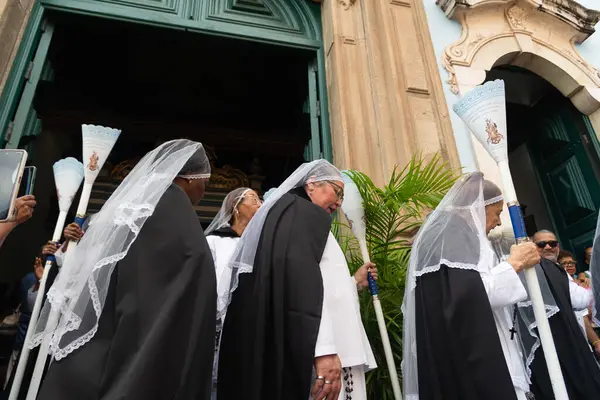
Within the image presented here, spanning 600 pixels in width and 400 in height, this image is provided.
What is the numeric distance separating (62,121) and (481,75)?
19.8 feet

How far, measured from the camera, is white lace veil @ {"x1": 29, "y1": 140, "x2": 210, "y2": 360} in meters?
1.21

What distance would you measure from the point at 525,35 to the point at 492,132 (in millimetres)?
3580

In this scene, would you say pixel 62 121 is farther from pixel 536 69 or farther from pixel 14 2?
pixel 536 69

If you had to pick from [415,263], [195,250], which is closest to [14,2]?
[195,250]

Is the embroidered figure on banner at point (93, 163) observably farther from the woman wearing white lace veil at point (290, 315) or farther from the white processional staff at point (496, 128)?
the white processional staff at point (496, 128)

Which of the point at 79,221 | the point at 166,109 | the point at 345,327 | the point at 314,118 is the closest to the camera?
the point at 345,327

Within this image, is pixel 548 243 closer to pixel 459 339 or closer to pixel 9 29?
pixel 459 339

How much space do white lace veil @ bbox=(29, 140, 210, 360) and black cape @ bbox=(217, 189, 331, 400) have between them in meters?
0.53

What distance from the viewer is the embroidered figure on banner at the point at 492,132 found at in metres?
1.97

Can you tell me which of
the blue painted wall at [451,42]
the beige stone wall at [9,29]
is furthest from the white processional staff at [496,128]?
the beige stone wall at [9,29]

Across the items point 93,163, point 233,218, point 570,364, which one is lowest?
point 570,364

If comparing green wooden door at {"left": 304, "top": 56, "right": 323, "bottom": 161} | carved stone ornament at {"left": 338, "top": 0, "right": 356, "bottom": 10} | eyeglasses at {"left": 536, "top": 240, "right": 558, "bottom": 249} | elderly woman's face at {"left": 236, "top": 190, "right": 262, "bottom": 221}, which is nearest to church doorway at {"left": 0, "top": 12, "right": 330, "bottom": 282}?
green wooden door at {"left": 304, "top": 56, "right": 323, "bottom": 161}

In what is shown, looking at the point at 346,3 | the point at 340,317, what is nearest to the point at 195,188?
the point at 340,317

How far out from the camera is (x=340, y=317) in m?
1.70
